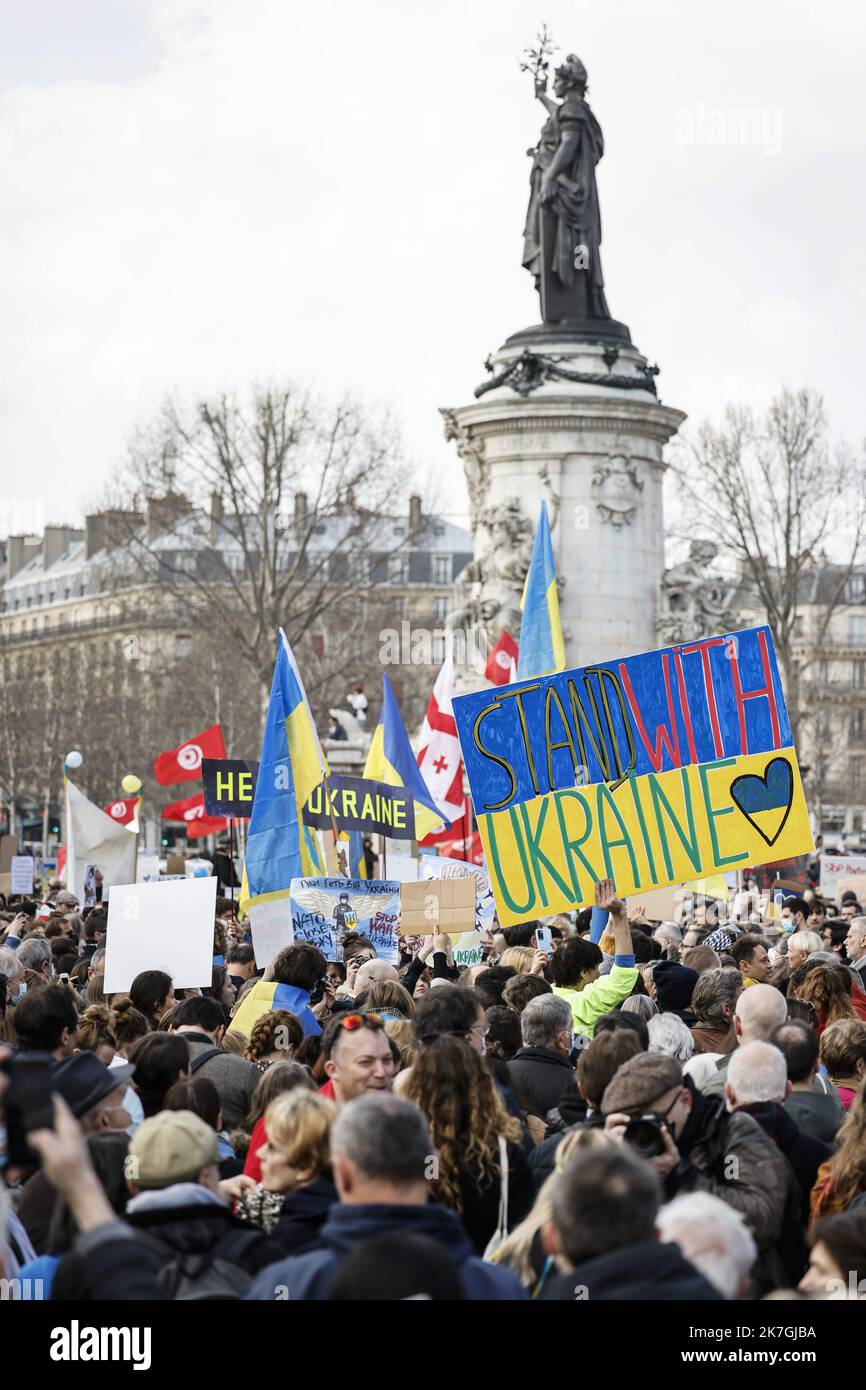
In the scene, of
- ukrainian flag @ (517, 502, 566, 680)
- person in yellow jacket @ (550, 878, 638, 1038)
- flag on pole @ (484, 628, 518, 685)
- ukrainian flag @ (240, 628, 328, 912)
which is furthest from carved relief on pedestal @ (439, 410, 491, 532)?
person in yellow jacket @ (550, 878, 638, 1038)

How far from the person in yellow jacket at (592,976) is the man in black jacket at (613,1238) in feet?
14.0

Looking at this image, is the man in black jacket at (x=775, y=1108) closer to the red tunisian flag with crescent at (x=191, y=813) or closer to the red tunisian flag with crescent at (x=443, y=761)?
the red tunisian flag with crescent at (x=443, y=761)

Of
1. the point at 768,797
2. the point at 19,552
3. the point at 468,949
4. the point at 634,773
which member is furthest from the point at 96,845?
the point at 19,552

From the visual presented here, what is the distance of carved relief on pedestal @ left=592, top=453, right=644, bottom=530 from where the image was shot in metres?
27.8

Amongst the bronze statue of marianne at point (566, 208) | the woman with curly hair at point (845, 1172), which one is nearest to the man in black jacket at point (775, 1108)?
the woman with curly hair at point (845, 1172)

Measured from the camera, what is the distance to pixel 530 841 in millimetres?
10438

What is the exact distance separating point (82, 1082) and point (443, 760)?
44.1 feet

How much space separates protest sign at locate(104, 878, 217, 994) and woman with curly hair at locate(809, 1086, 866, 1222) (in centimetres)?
434

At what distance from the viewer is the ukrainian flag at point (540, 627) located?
20.2 m

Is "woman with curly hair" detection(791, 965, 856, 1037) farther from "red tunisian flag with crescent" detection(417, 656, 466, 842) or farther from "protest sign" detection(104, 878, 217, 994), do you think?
"red tunisian flag with crescent" detection(417, 656, 466, 842)

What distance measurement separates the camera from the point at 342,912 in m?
11.4

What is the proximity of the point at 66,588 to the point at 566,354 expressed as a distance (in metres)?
65.5

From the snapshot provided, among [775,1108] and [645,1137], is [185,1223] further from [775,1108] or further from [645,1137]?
[775,1108]
